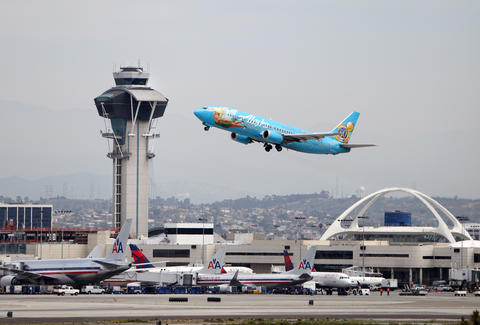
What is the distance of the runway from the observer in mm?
100438

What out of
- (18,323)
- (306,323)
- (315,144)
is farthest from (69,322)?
(315,144)

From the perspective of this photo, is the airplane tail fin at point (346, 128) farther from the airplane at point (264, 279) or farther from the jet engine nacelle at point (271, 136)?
the airplane at point (264, 279)

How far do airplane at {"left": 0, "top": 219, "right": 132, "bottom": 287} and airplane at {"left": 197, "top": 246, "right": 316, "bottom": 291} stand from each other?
18019 mm

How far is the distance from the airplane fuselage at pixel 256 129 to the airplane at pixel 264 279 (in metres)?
47.4

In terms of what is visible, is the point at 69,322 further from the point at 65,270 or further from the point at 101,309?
the point at 65,270

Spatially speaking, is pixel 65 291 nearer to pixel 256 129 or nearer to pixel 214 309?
pixel 214 309

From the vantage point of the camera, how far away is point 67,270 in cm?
15812

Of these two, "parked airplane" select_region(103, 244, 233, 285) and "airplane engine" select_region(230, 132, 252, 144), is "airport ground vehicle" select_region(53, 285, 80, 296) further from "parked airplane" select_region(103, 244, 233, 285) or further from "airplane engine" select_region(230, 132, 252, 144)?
"airplane engine" select_region(230, 132, 252, 144)

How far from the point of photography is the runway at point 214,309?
330ft

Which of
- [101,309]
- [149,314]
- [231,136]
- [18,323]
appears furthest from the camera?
[231,136]

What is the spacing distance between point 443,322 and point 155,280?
94.0m

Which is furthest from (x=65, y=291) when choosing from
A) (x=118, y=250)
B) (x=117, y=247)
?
(x=117, y=247)

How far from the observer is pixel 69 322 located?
297 ft

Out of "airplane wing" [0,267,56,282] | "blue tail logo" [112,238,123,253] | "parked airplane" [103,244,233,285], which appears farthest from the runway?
"parked airplane" [103,244,233,285]
